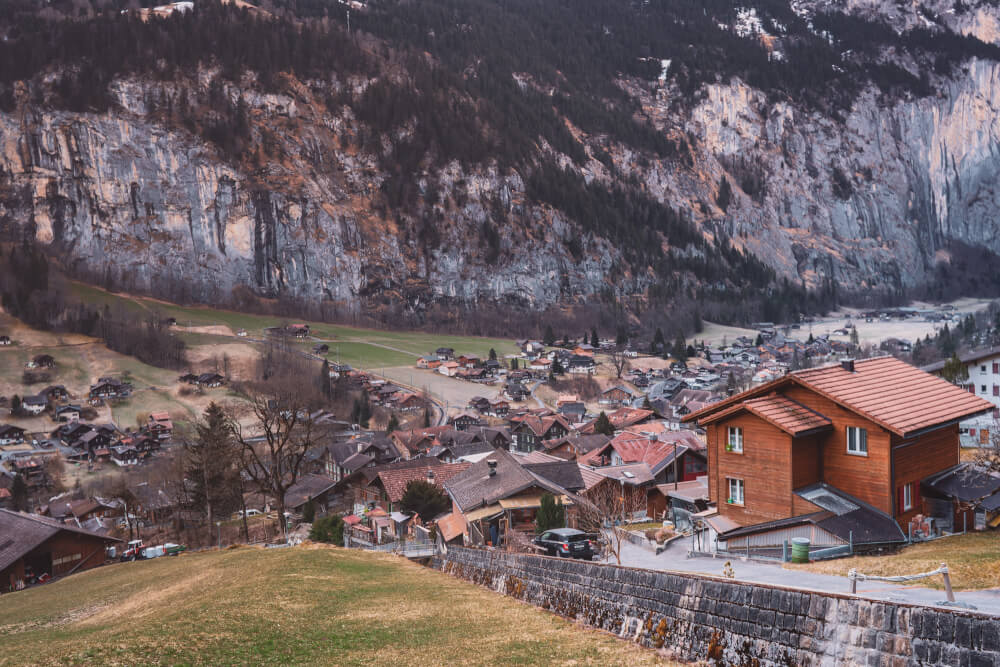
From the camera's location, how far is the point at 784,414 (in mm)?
23953

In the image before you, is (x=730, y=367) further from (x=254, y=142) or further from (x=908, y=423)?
(x=254, y=142)

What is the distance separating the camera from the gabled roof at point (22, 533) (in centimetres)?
3459

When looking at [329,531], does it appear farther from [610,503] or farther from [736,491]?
[736,491]

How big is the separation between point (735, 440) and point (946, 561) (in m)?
9.25

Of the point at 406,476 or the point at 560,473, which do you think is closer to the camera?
the point at 560,473

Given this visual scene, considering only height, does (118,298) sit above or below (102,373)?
above

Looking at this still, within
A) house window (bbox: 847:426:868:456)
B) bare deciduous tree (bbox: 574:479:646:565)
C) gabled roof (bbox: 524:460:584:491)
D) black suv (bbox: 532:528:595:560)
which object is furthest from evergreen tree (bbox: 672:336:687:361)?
black suv (bbox: 532:528:595:560)

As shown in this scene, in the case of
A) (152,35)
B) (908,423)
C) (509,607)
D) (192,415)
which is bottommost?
(192,415)

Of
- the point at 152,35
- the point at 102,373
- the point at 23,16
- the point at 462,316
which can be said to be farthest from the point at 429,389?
the point at 23,16

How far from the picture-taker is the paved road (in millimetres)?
10969

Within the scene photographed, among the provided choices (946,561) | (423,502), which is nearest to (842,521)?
(946,561)

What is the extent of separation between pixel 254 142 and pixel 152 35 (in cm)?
4314

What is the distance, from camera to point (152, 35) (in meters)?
197

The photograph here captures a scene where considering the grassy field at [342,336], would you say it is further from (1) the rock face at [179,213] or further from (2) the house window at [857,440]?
(2) the house window at [857,440]
